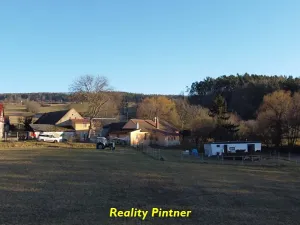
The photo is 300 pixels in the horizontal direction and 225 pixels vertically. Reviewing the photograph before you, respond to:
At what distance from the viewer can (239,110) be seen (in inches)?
3821

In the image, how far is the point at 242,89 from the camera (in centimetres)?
10231

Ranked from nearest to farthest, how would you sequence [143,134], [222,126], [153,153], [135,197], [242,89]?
[135,197] < [153,153] < [222,126] < [143,134] < [242,89]

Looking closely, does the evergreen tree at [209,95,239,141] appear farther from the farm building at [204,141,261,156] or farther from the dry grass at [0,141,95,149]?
the dry grass at [0,141,95,149]

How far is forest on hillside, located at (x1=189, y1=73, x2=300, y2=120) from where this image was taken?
90.1 m

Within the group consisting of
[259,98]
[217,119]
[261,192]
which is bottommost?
[261,192]

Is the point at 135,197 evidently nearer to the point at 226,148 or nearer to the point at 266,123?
the point at 226,148

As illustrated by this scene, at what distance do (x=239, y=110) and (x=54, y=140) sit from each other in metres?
54.7

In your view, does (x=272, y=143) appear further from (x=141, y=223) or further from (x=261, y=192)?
(x=141, y=223)

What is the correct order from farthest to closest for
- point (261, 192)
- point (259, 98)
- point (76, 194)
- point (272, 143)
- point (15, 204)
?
1. point (259, 98)
2. point (272, 143)
3. point (261, 192)
4. point (76, 194)
5. point (15, 204)

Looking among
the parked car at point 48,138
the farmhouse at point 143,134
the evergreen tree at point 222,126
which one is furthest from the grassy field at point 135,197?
the farmhouse at point 143,134

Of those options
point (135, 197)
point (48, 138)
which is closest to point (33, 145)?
point (48, 138)

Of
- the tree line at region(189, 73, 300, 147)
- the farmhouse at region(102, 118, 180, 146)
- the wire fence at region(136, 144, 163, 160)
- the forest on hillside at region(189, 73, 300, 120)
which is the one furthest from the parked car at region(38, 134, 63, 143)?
the forest on hillside at region(189, 73, 300, 120)

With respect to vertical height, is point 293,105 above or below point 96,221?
above

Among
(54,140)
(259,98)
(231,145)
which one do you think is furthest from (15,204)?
(259,98)
